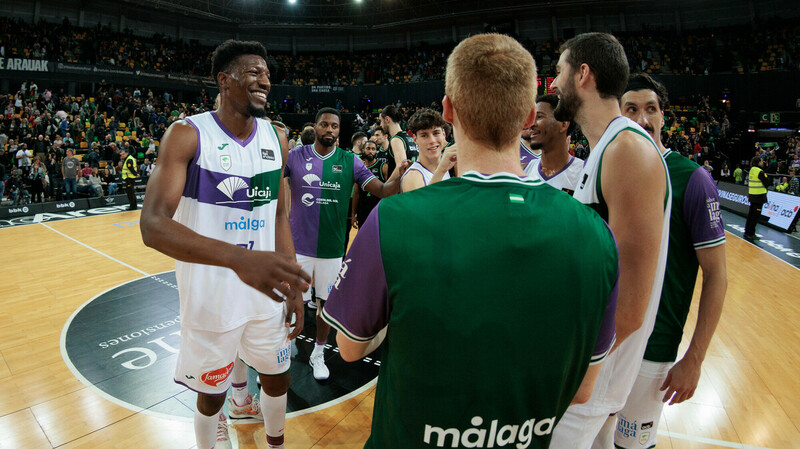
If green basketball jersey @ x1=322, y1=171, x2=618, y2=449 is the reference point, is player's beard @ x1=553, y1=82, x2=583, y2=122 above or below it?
above

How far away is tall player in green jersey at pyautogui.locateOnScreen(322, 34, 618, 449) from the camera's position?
0.96 metres

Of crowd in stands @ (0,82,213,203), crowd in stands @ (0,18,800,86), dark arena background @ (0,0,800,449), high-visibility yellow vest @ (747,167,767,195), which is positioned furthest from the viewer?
crowd in stands @ (0,18,800,86)

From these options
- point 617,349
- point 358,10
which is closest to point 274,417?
point 617,349

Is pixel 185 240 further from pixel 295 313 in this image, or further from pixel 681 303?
pixel 681 303

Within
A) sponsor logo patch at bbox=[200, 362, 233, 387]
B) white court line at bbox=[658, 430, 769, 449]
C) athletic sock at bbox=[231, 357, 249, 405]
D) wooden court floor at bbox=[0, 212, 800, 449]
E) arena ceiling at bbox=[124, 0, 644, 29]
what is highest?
arena ceiling at bbox=[124, 0, 644, 29]

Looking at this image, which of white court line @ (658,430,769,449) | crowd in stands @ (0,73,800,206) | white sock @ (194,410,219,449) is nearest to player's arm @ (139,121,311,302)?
white sock @ (194,410,219,449)

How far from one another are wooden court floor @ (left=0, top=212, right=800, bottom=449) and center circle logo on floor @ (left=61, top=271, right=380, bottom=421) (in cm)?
12

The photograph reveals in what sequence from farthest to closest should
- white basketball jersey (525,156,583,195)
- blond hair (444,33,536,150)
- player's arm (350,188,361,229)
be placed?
player's arm (350,188,361,229), white basketball jersey (525,156,583,195), blond hair (444,33,536,150)

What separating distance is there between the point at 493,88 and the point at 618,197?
82 centimetres

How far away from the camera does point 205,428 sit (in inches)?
101

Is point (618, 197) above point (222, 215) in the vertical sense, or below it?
above

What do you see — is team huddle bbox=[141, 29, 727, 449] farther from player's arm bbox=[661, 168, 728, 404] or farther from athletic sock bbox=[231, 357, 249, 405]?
athletic sock bbox=[231, 357, 249, 405]

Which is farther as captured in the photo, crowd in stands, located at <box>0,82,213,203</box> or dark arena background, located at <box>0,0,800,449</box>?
crowd in stands, located at <box>0,82,213,203</box>

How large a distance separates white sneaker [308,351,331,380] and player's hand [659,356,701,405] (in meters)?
2.90
